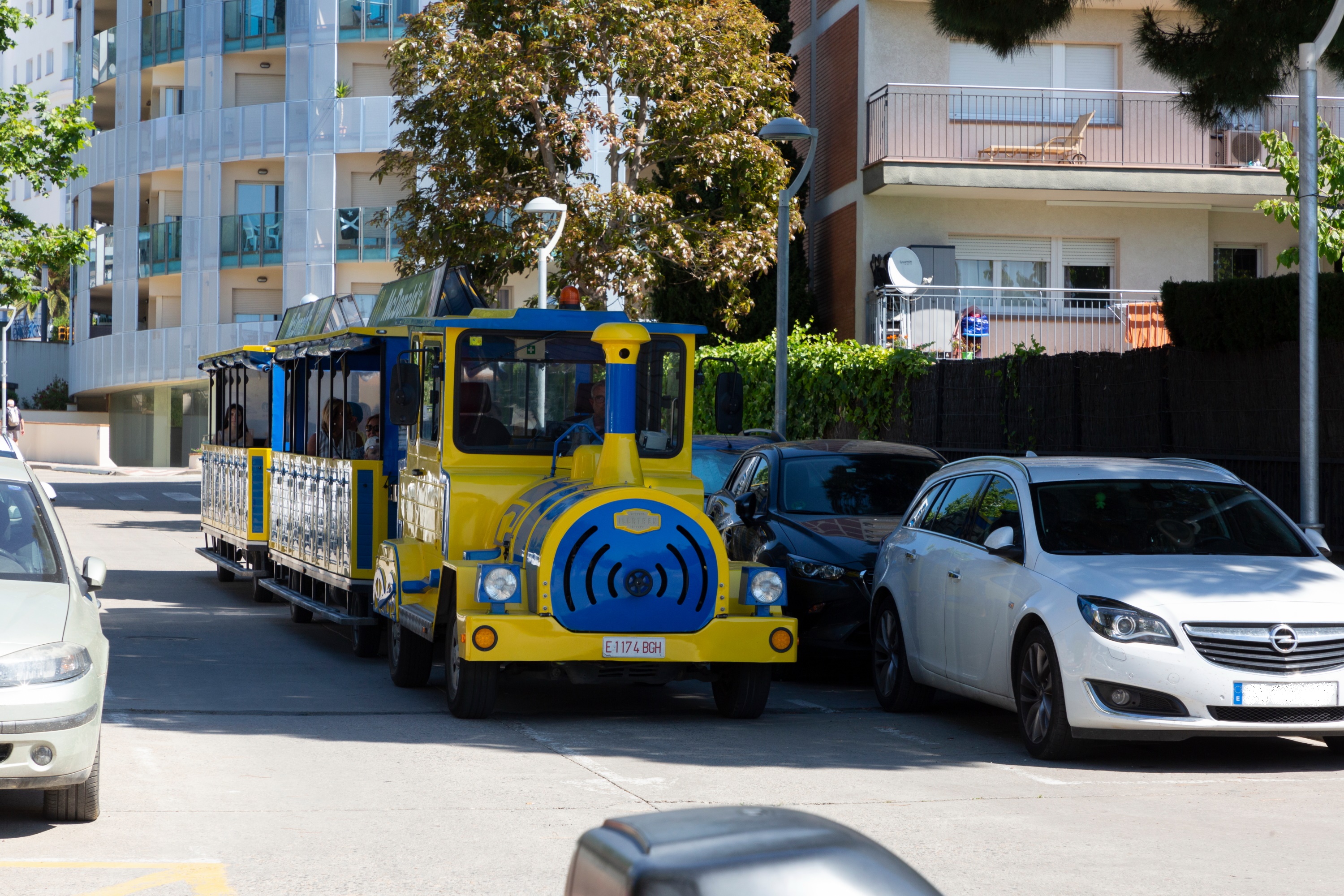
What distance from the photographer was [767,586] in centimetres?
→ 1019

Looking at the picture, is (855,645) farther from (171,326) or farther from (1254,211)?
(171,326)

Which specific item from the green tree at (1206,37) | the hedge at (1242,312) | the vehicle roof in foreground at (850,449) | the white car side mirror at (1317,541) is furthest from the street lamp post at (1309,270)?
the vehicle roof in foreground at (850,449)

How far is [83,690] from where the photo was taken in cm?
676

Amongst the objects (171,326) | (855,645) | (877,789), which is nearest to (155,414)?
(171,326)

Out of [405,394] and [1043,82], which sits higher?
[1043,82]

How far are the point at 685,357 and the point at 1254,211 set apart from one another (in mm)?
20420

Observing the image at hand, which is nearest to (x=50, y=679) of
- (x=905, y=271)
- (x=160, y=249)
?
(x=905, y=271)

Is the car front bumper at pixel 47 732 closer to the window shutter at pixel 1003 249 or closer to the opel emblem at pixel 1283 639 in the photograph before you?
the opel emblem at pixel 1283 639

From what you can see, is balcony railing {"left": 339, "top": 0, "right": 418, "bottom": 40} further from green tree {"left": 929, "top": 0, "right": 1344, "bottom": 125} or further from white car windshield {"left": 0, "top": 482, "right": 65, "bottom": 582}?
white car windshield {"left": 0, "top": 482, "right": 65, "bottom": 582}

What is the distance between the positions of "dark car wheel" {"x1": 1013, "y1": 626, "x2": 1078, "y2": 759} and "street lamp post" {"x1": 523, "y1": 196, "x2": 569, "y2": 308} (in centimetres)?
1382

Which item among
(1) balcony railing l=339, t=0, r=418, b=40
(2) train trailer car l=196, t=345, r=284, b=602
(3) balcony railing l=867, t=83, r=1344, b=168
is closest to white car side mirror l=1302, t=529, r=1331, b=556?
(2) train trailer car l=196, t=345, r=284, b=602

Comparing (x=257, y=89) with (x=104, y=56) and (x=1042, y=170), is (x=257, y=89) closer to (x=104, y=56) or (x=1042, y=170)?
(x=104, y=56)

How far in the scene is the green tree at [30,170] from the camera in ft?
110

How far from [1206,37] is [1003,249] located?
14.8 metres
